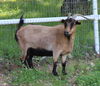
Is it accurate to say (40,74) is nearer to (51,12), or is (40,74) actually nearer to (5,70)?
(5,70)

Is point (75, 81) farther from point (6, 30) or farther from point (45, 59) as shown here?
point (6, 30)

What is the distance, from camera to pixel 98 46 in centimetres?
998

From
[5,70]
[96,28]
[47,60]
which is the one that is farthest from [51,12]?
[5,70]

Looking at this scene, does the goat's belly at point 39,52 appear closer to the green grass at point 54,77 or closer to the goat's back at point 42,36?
the goat's back at point 42,36

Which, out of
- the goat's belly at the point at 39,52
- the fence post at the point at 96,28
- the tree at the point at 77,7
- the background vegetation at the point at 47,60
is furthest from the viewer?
the tree at the point at 77,7

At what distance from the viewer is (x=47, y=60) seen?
9273 millimetres

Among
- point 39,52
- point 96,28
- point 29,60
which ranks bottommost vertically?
point 29,60

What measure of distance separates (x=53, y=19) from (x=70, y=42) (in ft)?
4.61

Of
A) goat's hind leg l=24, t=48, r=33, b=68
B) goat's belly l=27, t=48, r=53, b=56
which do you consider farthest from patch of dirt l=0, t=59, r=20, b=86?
goat's belly l=27, t=48, r=53, b=56

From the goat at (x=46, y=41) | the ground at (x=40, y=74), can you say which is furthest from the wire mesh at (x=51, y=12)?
the goat at (x=46, y=41)

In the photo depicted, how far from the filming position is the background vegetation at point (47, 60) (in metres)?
7.93

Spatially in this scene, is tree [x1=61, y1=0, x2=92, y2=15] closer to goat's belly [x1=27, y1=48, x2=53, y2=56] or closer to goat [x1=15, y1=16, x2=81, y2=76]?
goat [x1=15, y1=16, x2=81, y2=76]

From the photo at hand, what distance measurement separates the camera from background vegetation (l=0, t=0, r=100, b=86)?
26.0ft

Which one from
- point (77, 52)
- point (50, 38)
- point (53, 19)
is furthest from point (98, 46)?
point (50, 38)
